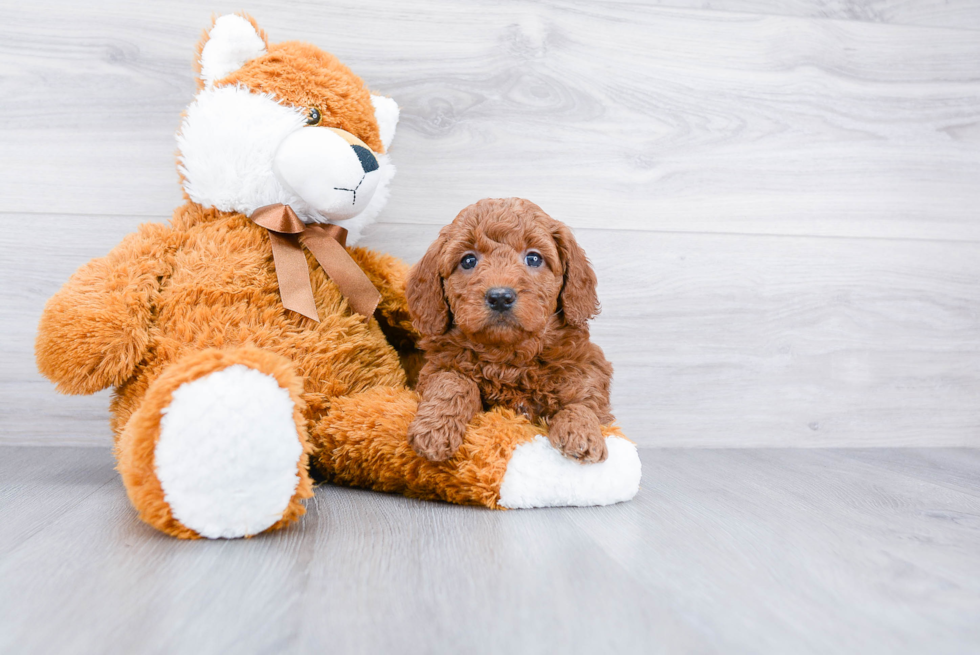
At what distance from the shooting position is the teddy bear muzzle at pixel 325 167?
91 cm

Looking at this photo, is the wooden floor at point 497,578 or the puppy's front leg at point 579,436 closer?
the wooden floor at point 497,578

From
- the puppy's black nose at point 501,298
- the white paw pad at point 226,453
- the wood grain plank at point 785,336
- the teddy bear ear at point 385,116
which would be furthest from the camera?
the wood grain plank at point 785,336

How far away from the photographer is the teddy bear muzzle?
2.97 feet

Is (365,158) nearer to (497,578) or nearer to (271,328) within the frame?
(271,328)

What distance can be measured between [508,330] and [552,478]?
0.63ft

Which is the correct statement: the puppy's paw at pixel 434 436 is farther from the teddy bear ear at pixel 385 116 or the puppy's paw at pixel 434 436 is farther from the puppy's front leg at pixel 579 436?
the teddy bear ear at pixel 385 116

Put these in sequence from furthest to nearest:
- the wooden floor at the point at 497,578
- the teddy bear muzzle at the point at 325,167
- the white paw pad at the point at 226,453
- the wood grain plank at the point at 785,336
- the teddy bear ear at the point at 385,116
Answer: the wood grain plank at the point at 785,336 → the teddy bear ear at the point at 385,116 → the teddy bear muzzle at the point at 325,167 → the white paw pad at the point at 226,453 → the wooden floor at the point at 497,578

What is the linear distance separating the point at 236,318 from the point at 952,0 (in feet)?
4.95

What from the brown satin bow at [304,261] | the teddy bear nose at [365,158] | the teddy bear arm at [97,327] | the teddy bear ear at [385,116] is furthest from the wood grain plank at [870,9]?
the teddy bear arm at [97,327]

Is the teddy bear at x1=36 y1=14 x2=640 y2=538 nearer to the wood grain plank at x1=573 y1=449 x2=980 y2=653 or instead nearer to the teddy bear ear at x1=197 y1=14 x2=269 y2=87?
the teddy bear ear at x1=197 y1=14 x2=269 y2=87

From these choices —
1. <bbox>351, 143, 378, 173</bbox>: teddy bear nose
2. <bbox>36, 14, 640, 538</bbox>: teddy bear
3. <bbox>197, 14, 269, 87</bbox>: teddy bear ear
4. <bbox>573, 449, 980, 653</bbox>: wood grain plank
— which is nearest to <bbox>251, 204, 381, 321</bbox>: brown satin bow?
<bbox>36, 14, 640, 538</bbox>: teddy bear

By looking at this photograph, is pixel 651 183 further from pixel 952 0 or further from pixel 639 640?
pixel 639 640

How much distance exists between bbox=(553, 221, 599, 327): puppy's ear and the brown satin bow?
0.96 feet

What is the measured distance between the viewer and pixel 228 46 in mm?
946
